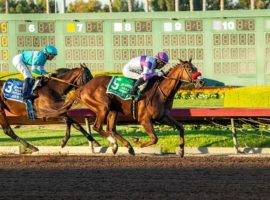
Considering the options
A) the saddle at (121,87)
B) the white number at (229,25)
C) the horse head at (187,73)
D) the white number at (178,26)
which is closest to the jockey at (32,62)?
the saddle at (121,87)

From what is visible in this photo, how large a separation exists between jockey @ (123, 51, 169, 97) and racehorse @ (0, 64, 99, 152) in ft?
3.34

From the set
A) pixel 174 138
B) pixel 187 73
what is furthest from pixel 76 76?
pixel 187 73

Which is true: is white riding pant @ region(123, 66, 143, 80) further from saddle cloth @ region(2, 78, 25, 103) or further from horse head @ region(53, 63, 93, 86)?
saddle cloth @ region(2, 78, 25, 103)

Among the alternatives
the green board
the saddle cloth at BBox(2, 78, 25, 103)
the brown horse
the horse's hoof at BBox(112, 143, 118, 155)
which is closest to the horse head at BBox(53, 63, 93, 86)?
the brown horse

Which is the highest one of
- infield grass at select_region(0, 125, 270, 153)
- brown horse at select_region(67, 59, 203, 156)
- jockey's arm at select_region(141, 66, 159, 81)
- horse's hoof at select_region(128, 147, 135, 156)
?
jockey's arm at select_region(141, 66, 159, 81)

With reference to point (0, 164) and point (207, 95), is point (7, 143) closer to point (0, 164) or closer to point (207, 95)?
point (0, 164)

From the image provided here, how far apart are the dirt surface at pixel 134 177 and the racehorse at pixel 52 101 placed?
1.13m

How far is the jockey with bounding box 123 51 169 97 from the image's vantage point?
551 inches

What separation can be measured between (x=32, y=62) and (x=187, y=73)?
257cm

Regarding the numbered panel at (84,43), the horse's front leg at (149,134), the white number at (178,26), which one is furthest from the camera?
the numbered panel at (84,43)

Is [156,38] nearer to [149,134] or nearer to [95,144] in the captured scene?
[95,144]

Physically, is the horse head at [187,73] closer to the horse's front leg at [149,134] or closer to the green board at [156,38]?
the horse's front leg at [149,134]

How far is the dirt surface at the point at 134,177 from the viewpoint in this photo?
8688 mm

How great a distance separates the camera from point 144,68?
1406 cm
